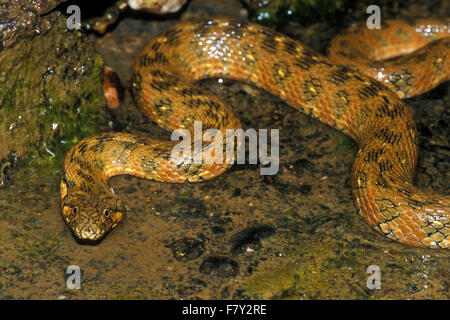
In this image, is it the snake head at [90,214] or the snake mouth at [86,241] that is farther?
the snake mouth at [86,241]

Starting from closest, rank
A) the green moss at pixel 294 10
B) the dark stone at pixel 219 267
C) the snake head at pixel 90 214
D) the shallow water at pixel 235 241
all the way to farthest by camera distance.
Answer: the shallow water at pixel 235 241
the dark stone at pixel 219 267
the snake head at pixel 90 214
the green moss at pixel 294 10

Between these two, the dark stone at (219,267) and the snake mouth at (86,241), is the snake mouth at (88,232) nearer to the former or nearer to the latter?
the snake mouth at (86,241)

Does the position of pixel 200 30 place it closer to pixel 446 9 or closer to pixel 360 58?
pixel 360 58

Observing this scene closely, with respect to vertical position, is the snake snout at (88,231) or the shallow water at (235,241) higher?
the snake snout at (88,231)

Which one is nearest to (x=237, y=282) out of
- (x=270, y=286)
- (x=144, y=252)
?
(x=270, y=286)

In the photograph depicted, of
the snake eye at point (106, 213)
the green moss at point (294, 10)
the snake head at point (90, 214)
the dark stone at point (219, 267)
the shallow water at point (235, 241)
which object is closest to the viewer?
the shallow water at point (235, 241)

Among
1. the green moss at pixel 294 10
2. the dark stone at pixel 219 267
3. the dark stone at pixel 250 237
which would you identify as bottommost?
the dark stone at pixel 219 267

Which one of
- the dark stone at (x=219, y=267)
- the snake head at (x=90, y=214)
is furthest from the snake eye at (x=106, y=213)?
the dark stone at (x=219, y=267)

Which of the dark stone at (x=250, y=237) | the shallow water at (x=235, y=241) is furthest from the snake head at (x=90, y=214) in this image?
the dark stone at (x=250, y=237)
